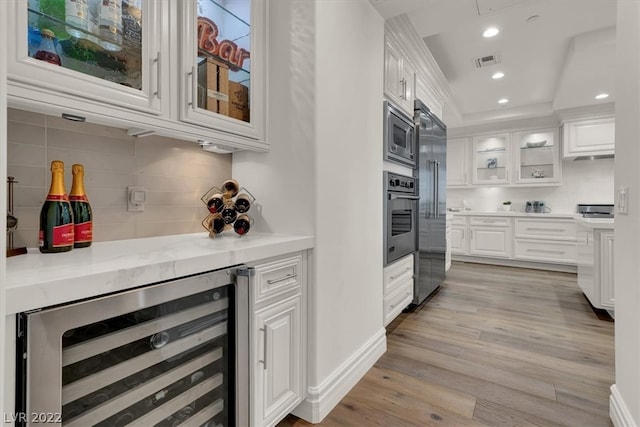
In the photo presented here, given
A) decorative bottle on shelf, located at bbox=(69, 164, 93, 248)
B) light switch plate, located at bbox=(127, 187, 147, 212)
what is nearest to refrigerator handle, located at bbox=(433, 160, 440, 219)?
light switch plate, located at bbox=(127, 187, 147, 212)

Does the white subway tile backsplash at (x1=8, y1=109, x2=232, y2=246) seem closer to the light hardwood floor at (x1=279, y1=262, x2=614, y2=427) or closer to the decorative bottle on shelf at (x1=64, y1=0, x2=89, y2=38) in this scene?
the decorative bottle on shelf at (x1=64, y1=0, x2=89, y2=38)

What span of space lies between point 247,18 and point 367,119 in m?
0.89

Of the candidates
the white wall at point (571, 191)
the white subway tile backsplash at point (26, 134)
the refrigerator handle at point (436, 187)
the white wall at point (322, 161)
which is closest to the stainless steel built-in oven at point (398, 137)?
the white wall at point (322, 161)

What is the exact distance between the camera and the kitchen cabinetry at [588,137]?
457 centimetres

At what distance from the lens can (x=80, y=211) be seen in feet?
3.81

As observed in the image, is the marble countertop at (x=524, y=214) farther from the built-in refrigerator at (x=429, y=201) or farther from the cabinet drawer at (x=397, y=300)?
the cabinet drawer at (x=397, y=300)

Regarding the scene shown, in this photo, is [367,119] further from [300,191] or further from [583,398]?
[583,398]

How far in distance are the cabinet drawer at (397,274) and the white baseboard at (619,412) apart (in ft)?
4.16

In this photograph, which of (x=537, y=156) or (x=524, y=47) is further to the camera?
(x=537, y=156)

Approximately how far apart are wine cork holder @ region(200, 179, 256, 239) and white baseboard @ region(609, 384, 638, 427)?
72.2 inches

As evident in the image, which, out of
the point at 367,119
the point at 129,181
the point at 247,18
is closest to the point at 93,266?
the point at 129,181

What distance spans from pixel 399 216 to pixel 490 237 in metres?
3.66

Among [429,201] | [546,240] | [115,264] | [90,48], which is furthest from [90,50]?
[546,240]

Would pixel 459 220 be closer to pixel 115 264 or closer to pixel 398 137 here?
pixel 398 137
